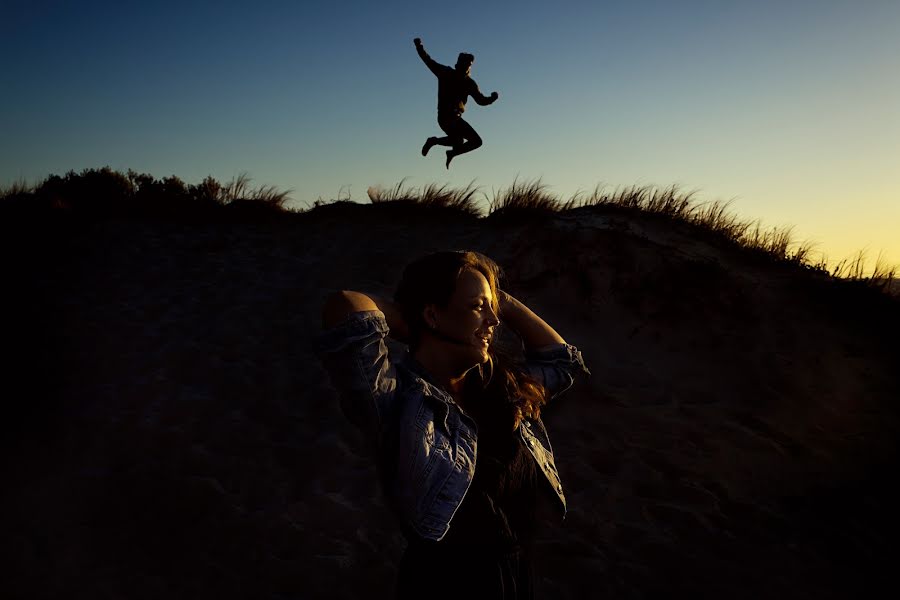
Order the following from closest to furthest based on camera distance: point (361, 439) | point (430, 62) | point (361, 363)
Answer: point (361, 363) → point (361, 439) → point (430, 62)

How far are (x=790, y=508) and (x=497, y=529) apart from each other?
13.7ft

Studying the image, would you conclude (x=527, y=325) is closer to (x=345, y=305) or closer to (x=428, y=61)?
(x=345, y=305)

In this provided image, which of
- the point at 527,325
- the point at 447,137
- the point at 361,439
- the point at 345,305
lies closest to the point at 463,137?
the point at 447,137

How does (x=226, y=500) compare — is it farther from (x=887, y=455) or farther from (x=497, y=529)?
(x=887, y=455)

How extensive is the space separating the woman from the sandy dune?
2.62m

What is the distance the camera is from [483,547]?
181cm

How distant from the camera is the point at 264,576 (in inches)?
167

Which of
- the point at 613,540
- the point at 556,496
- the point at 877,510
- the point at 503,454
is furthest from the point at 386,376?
the point at 877,510

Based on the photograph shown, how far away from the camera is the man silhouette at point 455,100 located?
7113mm

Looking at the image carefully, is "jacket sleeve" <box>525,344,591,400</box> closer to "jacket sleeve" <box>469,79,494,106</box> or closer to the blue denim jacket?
the blue denim jacket

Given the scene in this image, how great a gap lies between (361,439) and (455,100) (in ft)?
12.7

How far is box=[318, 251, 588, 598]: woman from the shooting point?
168cm

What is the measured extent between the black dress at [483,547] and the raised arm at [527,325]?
44 centimetres

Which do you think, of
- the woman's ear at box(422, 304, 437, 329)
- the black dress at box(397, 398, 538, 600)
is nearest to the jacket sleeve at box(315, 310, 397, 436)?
the woman's ear at box(422, 304, 437, 329)
